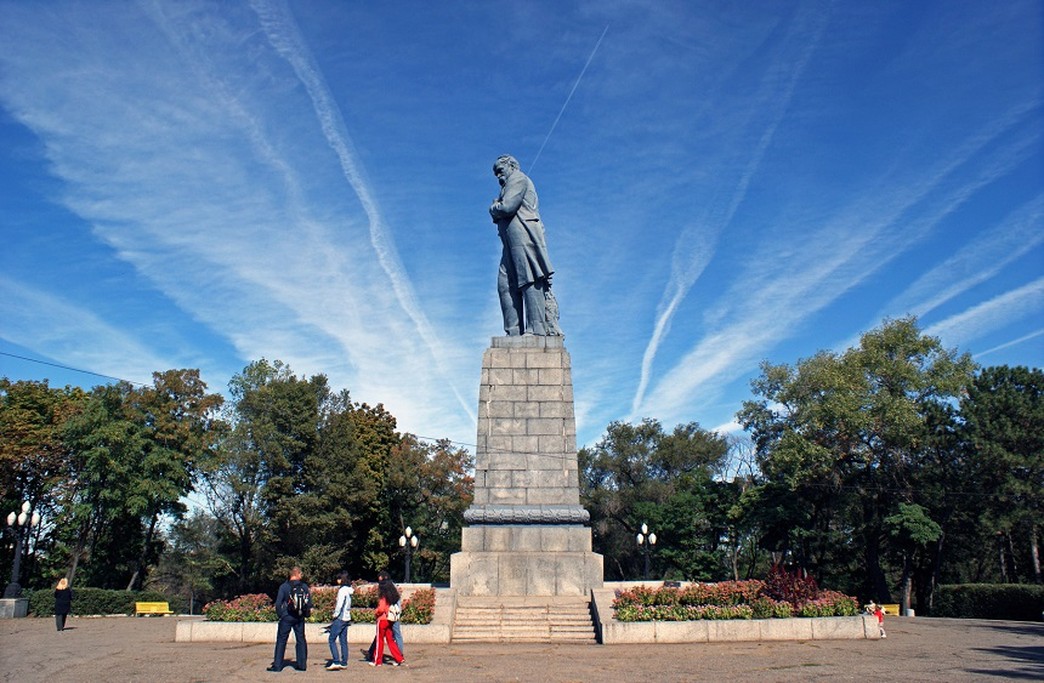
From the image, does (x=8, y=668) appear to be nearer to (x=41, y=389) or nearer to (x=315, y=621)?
(x=315, y=621)

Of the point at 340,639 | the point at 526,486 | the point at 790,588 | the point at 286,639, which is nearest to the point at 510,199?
the point at 526,486

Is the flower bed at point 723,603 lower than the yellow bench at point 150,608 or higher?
higher

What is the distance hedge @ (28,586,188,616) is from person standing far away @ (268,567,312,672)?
21.2 meters

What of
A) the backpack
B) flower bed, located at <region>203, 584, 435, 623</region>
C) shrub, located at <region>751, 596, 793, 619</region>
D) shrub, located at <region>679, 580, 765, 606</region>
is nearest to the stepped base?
flower bed, located at <region>203, 584, 435, 623</region>

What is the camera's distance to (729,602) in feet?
45.9

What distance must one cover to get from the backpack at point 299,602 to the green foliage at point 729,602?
5531 millimetres

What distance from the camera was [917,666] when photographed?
989 cm

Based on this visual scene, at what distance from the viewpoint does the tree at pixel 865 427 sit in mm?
32906

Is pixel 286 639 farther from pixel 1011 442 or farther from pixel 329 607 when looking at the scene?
pixel 1011 442

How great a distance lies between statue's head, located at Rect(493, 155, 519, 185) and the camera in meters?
19.0

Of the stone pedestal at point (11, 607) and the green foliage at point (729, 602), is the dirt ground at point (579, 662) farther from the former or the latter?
the stone pedestal at point (11, 607)

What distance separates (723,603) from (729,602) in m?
0.15

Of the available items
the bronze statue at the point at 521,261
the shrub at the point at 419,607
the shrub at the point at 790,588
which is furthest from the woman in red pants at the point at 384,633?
the bronze statue at the point at 521,261

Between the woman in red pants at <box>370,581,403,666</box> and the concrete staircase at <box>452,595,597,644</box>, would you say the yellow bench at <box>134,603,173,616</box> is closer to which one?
the concrete staircase at <box>452,595,597,644</box>
